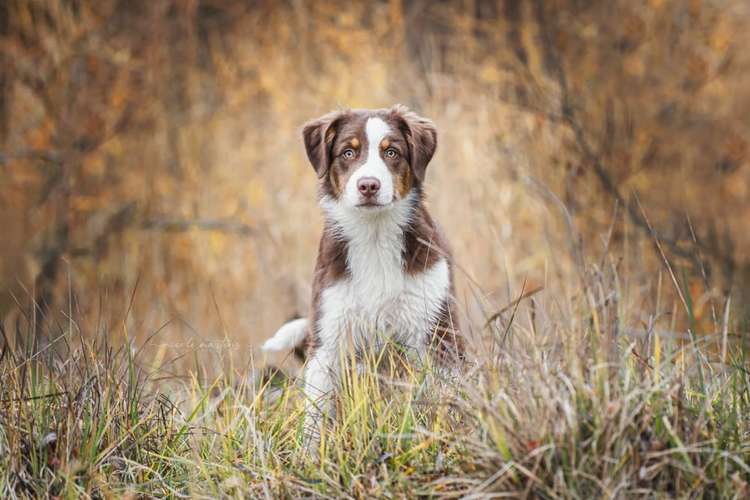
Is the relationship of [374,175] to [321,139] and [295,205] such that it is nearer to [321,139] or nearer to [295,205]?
[321,139]

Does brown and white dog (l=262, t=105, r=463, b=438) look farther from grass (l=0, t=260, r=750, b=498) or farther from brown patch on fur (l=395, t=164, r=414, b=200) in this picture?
grass (l=0, t=260, r=750, b=498)

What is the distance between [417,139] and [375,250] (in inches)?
22.6

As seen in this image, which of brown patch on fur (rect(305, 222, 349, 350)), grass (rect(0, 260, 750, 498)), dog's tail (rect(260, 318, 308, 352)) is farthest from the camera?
dog's tail (rect(260, 318, 308, 352))

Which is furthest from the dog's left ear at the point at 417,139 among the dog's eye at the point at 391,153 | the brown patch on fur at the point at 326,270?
the brown patch on fur at the point at 326,270

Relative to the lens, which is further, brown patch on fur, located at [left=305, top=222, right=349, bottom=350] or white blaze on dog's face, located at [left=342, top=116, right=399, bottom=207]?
brown patch on fur, located at [left=305, top=222, right=349, bottom=350]

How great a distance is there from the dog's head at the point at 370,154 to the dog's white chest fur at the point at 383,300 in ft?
0.86

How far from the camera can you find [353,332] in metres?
4.25

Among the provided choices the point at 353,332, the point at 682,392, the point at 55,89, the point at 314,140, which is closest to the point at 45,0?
the point at 55,89

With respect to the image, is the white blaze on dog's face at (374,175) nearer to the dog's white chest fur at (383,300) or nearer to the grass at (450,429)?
the dog's white chest fur at (383,300)

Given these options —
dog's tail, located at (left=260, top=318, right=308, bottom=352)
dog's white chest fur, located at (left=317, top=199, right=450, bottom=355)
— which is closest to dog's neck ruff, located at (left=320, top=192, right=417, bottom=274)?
dog's white chest fur, located at (left=317, top=199, right=450, bottom=355)

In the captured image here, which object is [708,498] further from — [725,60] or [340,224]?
[725,60]

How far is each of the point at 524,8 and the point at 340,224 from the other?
14.7ft

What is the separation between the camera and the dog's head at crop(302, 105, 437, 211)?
427cm

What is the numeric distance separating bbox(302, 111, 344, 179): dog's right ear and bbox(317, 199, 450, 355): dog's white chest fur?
48cm
